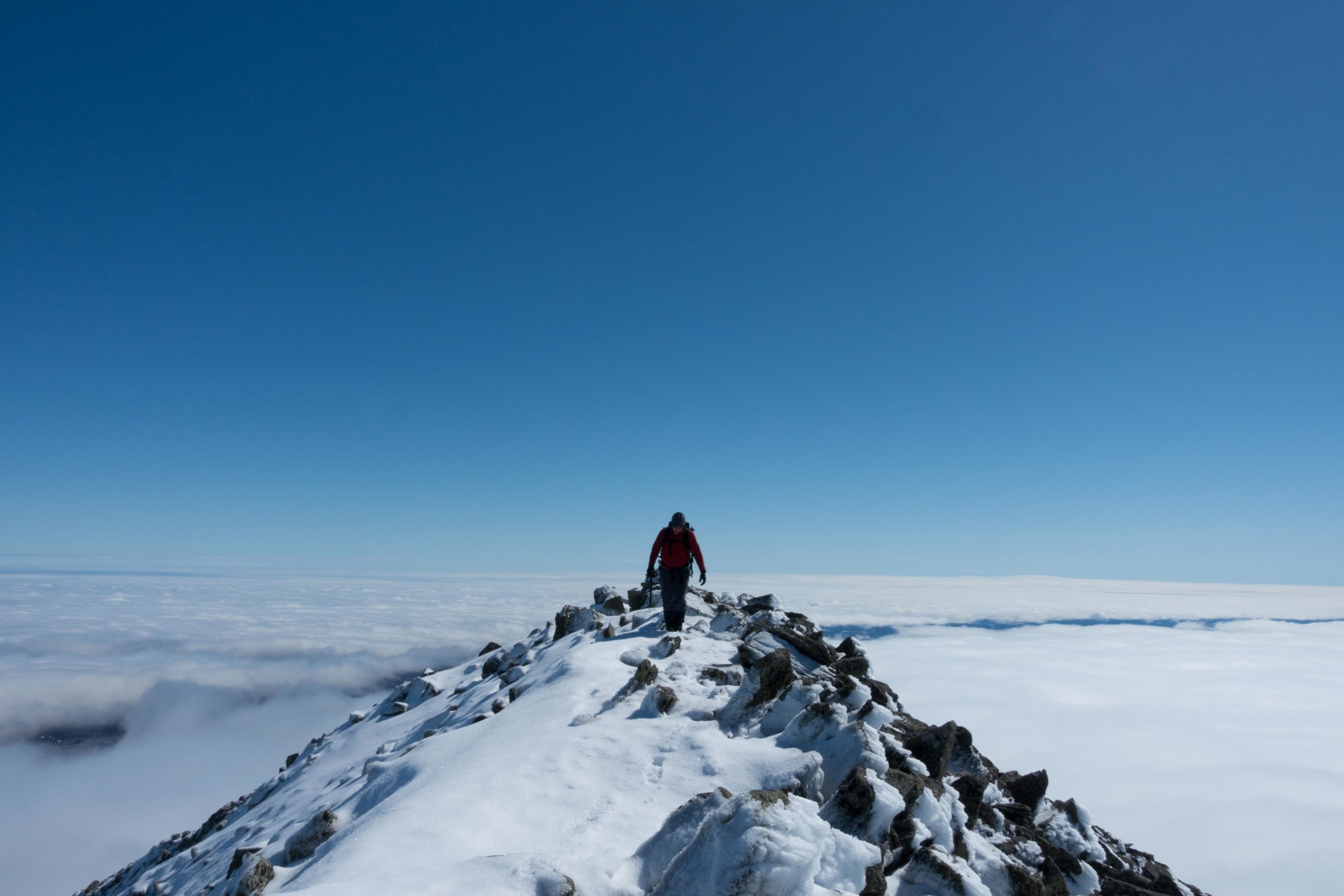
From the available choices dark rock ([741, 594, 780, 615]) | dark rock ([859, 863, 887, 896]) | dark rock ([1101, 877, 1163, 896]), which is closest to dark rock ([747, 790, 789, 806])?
dark rock ([859, 863, 887, 896])

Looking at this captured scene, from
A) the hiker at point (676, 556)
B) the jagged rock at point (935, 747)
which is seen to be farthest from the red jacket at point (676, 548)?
the jagged rock at point (935, 747)

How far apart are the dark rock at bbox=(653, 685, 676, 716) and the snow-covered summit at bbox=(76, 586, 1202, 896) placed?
5 centimetres

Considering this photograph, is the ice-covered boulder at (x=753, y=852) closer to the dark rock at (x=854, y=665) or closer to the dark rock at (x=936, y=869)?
the dark rock at (x=936, y=869)

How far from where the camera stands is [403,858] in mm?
5527

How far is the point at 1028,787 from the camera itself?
34.3 ft

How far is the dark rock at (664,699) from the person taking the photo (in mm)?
9719

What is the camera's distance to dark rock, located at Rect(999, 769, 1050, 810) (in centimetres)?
1032

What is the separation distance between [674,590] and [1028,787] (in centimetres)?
807

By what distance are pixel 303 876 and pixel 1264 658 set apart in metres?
202

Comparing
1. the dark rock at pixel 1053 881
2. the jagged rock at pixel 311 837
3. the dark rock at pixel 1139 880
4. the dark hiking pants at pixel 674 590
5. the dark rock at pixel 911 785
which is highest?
the dark hiking pants at pixel 674 590

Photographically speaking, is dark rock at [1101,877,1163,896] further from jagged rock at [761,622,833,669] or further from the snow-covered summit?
jagged rock at [761,622,833,669]

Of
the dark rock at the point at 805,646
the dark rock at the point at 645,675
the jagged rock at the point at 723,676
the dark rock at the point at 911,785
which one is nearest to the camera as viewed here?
the dark rock at the point at 911,785

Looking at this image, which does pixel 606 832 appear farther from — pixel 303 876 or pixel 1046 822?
pixel 1046 822

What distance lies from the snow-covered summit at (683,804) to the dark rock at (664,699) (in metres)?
0.05
